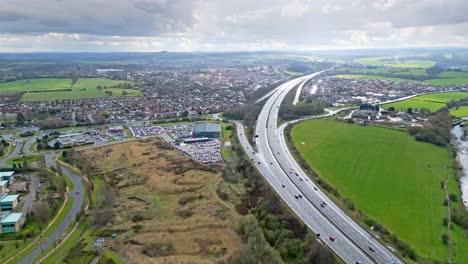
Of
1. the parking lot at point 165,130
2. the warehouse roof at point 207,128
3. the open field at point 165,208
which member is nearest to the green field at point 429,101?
the warehouse roof at point 207,128

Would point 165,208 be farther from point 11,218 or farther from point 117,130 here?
point 117,130

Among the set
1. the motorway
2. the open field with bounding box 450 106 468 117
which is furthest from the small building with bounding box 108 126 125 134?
the open field with bounding box 450 106 468 117

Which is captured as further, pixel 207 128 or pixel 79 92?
pixel 79 92

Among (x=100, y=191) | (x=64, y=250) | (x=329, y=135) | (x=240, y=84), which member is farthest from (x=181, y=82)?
(x=64, y=250)

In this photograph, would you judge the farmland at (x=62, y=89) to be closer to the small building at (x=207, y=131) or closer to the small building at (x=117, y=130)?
the small building at (x=117, y=130)

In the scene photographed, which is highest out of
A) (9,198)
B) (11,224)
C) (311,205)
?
(311,205)

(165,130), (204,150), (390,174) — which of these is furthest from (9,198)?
(390,174)

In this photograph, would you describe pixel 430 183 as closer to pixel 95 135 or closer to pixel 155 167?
pixel 155 167
